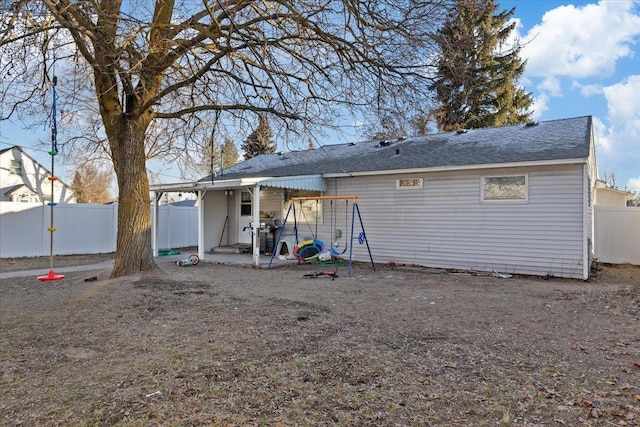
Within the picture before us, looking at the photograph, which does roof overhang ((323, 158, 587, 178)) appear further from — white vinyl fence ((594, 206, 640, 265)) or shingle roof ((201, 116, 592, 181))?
white vinyl fence ((594, 206, 640, 265))

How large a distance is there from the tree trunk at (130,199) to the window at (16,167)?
75.7ft

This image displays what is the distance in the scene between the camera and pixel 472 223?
34.0ft

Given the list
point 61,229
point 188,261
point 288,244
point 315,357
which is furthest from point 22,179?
point 315,357

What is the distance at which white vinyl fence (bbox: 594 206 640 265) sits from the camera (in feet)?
39.5

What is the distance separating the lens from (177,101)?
9820 millimetres

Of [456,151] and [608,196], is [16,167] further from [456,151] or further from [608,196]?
[608,196]

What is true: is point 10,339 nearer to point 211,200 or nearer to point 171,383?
point 171,383

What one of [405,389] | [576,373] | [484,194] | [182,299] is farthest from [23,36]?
[484,194]

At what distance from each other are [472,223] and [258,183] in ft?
18.0

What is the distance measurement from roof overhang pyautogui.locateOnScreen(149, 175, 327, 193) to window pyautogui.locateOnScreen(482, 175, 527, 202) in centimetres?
475

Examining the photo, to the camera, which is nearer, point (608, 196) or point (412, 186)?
point (412, 186)

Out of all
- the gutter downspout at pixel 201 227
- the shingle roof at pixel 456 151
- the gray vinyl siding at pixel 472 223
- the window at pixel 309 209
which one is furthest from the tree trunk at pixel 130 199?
the gray vinyl siding at pixel 472 223

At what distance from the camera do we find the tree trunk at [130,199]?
27.0 ft

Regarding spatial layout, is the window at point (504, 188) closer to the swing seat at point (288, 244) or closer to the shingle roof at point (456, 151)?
the shingle roof at point (456, 151)
